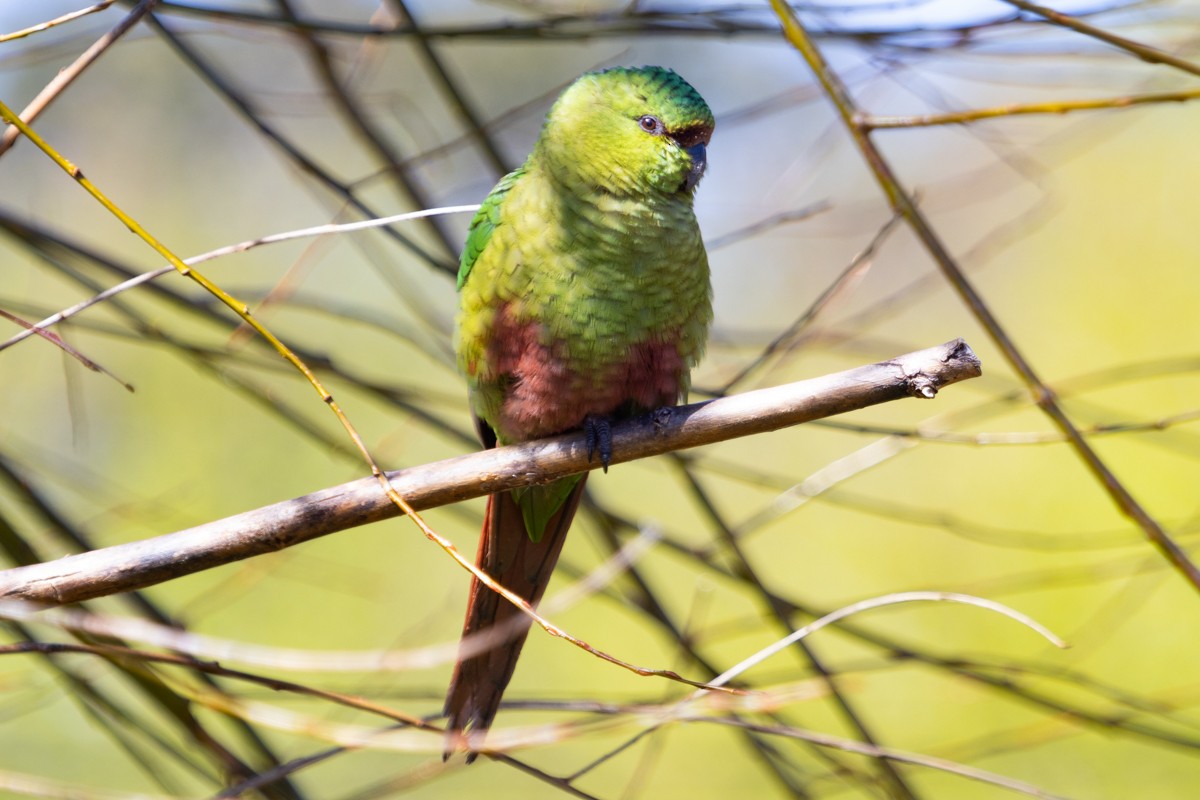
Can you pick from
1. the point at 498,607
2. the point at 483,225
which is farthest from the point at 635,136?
the point at 498,607

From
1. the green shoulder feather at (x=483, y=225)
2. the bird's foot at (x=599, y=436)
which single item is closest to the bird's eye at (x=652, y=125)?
the green shoulder feather at (x=483, y=225)

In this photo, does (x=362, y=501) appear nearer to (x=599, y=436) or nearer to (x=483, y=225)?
(x=599, y=436)

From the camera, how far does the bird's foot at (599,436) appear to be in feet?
9.23

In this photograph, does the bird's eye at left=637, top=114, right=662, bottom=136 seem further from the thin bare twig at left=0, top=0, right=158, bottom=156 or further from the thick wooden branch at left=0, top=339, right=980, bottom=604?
the thin bare twig at left=0, top=0, right=158, bottom=156

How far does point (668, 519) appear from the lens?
7.52 m

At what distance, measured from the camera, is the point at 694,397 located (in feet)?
14.9

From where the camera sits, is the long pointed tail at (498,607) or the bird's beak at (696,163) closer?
the long pointed tail at (498,607)

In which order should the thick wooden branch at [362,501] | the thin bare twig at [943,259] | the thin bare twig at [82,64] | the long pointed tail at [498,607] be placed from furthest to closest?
1. the long pointed tail at [498,607]
2. the thin bare twig at [82,64]
3. the thick wooden branch at [362,501]
4. the thin bare twig at [943,259]

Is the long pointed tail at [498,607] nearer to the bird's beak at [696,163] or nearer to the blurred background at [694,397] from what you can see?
the blurred background at [694,397]

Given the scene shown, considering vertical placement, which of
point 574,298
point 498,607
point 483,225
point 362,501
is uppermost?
point 483,225

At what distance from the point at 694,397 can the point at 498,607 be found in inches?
71.3

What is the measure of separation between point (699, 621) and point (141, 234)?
16.4 feet

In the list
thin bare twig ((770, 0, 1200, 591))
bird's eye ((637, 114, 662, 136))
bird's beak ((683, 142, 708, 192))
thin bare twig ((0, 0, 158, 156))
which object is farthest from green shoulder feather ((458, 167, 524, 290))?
thin bare twig ((770, 0, 1200, 591))

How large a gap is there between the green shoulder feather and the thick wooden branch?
969mm
